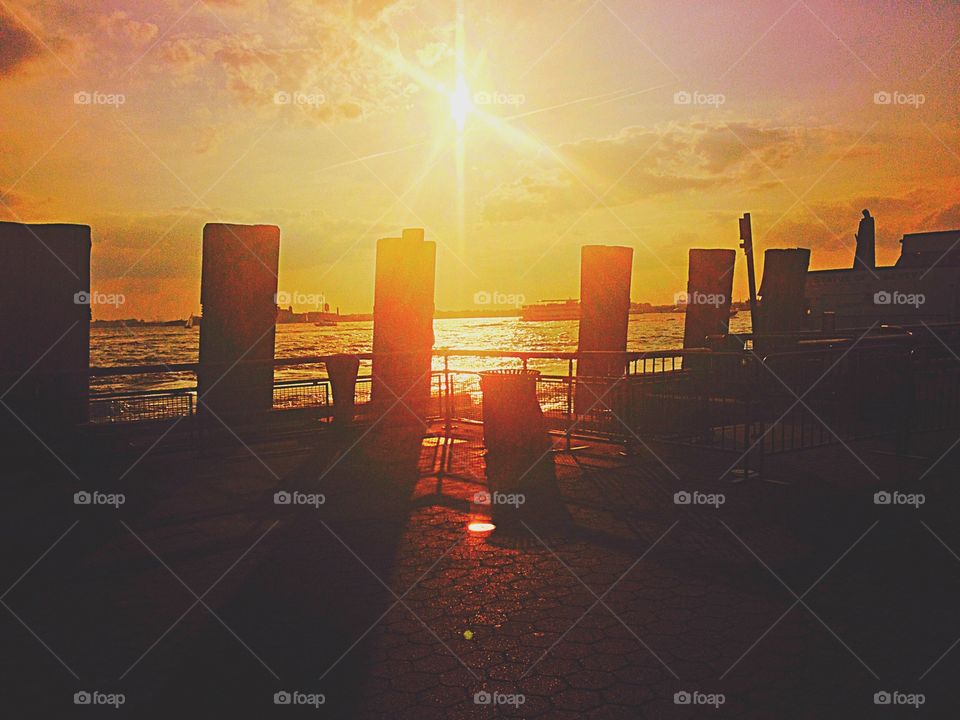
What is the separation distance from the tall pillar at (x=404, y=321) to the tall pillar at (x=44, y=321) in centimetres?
568

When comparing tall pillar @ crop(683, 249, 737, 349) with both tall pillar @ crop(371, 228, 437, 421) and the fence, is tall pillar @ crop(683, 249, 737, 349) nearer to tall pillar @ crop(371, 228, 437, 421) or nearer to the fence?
tall pillar @ crop(371, 228, 437, 421)

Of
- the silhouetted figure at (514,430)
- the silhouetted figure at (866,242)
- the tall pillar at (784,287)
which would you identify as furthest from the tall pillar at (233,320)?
the silhouetted figure at (866,242)

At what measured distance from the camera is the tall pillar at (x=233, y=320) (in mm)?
12672

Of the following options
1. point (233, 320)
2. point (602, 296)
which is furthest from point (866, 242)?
point (233, 320)

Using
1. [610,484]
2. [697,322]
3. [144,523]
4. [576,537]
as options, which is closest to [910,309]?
[697,322]

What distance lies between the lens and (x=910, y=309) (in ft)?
111

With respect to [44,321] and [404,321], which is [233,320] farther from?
[404,321]

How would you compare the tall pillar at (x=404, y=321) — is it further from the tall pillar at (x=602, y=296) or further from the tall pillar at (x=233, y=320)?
the tall pillar at (x=602, y=296)

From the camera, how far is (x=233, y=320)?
41.9 feet

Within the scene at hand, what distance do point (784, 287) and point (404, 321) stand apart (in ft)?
29.2

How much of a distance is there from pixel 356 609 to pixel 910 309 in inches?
1353

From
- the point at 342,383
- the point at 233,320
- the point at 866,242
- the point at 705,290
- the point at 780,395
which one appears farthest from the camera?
the point at 866,242

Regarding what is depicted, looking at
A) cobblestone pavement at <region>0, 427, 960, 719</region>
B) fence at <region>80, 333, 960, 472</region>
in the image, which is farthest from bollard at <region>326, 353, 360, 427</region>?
cobblestone pavement at <region>0, 427, 960, 719</region>

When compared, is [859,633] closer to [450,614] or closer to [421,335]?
[450,614]
